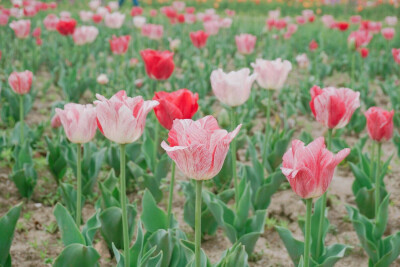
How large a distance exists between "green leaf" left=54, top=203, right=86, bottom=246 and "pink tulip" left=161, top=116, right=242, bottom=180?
64 centimetres

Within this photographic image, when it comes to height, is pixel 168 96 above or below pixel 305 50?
above

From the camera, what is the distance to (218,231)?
2535 millimetres

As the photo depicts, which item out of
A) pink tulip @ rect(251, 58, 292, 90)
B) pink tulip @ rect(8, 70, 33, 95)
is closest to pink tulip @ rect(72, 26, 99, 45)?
pink tulip @ rect(8, 70, 33, 95)

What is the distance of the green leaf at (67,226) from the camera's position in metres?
1.71

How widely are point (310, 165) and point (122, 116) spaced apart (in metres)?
0.49

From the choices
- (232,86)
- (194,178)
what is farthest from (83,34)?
(194,178)

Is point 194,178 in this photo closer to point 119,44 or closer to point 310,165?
point 310,165

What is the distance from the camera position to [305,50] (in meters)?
6.90

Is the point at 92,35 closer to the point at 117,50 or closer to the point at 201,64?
the point at 117,50

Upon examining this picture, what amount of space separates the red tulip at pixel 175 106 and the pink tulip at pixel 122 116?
238mm

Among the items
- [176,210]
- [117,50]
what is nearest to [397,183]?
[176,210]

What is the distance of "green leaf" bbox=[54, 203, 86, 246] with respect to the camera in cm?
171

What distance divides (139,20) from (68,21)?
1846 mm

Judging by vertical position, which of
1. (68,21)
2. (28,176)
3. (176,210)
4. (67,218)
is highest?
(68,21)
